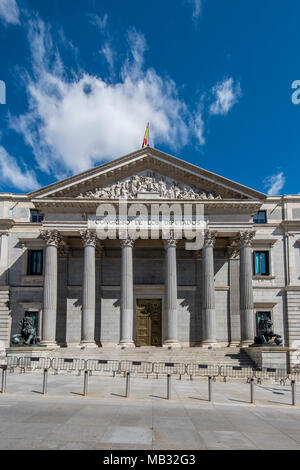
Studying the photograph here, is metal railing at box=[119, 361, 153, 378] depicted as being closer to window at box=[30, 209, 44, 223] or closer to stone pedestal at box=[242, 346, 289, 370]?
stone pedestal at box=[242, 346, 289, 370]

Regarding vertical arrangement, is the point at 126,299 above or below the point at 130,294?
below

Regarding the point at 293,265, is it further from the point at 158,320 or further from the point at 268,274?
the point at 158,320

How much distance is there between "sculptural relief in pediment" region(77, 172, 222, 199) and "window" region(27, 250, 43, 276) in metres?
8.71

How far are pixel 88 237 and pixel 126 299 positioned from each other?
6.11 metres

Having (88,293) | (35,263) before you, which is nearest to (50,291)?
(88,293)

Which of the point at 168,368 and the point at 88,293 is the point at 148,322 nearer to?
the point at 88,293

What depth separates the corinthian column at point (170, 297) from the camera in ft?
120

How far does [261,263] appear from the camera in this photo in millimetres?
44531

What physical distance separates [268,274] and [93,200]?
18.5 m

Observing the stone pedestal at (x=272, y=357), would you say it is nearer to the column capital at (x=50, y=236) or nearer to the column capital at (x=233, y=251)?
the column capital at (x=233, y=251)

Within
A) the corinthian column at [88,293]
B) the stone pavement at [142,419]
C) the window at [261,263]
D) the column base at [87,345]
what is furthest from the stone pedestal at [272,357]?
the window at [261,263]

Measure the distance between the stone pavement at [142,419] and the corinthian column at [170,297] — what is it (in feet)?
47.9

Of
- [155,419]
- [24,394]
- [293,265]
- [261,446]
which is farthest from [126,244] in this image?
[261,446]

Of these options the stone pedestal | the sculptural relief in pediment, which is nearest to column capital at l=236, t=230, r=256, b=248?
the sculptural relief in pediment
